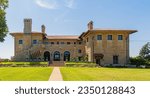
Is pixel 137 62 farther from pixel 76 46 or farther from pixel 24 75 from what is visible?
pixel 24 75

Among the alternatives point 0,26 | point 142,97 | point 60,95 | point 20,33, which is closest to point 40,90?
point 60,95

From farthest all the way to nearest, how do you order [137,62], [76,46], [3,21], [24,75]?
1. [76,46]
2. [137,62]
3. [3,21]
4. [24,75]

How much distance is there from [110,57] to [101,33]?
16.4ft

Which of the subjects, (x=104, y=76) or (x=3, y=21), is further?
(x=3, y=21)

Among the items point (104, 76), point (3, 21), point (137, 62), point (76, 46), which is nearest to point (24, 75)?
point (104, 76)

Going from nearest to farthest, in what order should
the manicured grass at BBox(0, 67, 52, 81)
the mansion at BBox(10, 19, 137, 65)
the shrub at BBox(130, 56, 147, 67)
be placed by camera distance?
the manicured grass at BBox(0, 67, 52, 81)
the mansion at BBox(10, 19, 137, 65)
the shrub at BBox(130, 56, 147, 67)

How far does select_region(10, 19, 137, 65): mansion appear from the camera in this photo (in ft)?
180

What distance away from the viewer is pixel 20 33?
6272 cm

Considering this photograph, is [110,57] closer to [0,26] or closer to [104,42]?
[104,42]

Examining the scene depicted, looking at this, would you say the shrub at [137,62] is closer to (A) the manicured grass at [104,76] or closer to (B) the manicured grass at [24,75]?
(A) the manicured grass at [104,76]

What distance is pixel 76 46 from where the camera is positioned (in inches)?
2554

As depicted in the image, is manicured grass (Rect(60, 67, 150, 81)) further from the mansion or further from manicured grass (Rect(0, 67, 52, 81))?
the mansion

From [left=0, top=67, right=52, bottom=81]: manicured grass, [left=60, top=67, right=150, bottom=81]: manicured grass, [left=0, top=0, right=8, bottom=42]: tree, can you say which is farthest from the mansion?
[left=0, top=67, right=52, bottom=81]: manicured grass

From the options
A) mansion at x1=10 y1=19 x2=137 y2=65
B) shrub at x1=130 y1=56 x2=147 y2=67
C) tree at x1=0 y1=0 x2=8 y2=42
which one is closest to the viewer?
tree at x1=0 y1=0 x2=8 y2=42
